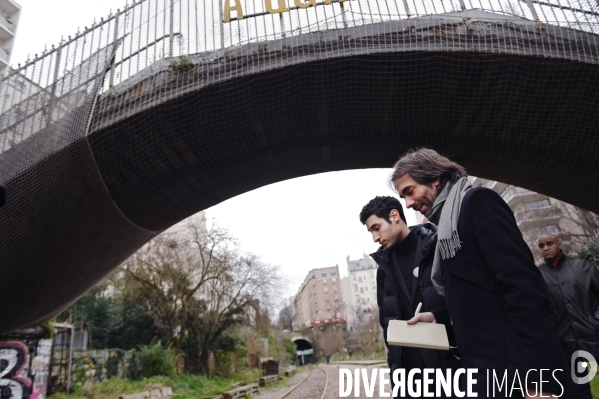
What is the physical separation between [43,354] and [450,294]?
10.3m

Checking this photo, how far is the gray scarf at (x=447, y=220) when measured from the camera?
→ 5.43 feet

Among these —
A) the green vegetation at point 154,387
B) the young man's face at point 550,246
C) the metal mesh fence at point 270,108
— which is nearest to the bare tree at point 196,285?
the green vegetation at point 154,387

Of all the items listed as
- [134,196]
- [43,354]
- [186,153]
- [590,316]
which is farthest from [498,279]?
[43,354]

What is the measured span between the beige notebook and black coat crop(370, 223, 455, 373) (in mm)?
254

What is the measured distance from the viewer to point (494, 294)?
1553 millimetres

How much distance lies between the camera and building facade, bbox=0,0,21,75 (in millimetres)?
34281

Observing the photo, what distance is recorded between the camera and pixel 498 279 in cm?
149

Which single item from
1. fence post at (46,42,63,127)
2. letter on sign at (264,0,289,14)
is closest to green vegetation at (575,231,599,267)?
letter on sign at (264,0,289,14)

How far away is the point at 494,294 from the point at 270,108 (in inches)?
159

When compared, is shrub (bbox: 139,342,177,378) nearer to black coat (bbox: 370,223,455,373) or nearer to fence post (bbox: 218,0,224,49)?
fence post (bbox: 218,0,224,49)

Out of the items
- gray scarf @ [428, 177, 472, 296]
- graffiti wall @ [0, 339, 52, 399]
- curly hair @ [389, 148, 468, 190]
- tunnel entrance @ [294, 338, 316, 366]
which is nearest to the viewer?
gray scarf @ [428, 177, 472, 296]

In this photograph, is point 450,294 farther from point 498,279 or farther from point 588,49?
point 588,49

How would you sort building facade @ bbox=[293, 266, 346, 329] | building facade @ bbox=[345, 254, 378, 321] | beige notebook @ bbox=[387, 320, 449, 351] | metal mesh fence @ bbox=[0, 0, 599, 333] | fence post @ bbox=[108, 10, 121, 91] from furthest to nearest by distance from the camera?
building facade @ bbox=[293, 266, 346, 329] → building facade @ bbox=[345, 254, 378, 321] → fence post @ bbox=[108, 10, 121, 91] → metal mesh fence @ bbox=[0, 0, 599, 333] → beige notebook @ bbox=[387, 320, 449, 351]

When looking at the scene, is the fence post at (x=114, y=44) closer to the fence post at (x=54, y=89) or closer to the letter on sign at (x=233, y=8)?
the fence post at (x=54, y=89)
